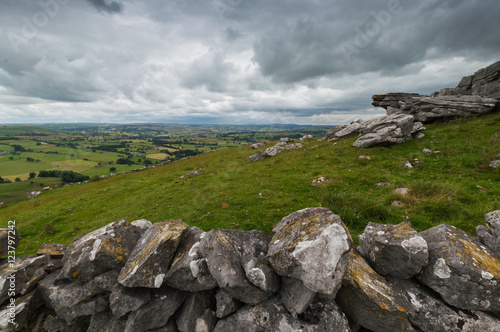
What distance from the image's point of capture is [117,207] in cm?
1914

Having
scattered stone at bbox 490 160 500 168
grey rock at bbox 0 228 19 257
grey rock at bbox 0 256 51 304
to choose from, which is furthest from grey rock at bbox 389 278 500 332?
grey rock at bbox 0 228 19 257

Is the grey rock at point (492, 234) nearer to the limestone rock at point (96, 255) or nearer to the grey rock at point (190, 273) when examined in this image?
the grey rock at point (190, 273)

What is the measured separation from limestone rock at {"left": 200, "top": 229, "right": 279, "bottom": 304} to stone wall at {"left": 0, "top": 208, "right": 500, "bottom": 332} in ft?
0.11

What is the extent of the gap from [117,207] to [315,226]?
21063mm

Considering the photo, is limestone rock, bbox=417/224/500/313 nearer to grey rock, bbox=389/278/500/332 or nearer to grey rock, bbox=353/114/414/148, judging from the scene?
grey rock, bbox=389/278/500/332

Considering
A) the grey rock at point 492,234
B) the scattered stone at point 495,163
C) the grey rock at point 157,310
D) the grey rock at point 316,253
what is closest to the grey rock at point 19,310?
the grey rock at point 157,310

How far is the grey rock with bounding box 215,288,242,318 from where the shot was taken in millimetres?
6126

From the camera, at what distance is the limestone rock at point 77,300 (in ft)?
21.6

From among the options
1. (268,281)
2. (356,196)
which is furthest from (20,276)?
(356,196)

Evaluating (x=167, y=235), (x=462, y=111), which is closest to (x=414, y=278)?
(x=167, y=235)

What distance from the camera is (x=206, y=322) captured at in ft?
21.1

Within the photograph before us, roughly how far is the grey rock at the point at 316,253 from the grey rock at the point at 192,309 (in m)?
3.24

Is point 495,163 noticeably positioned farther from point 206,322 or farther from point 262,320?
point 206,322

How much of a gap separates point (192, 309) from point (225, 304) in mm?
1370
